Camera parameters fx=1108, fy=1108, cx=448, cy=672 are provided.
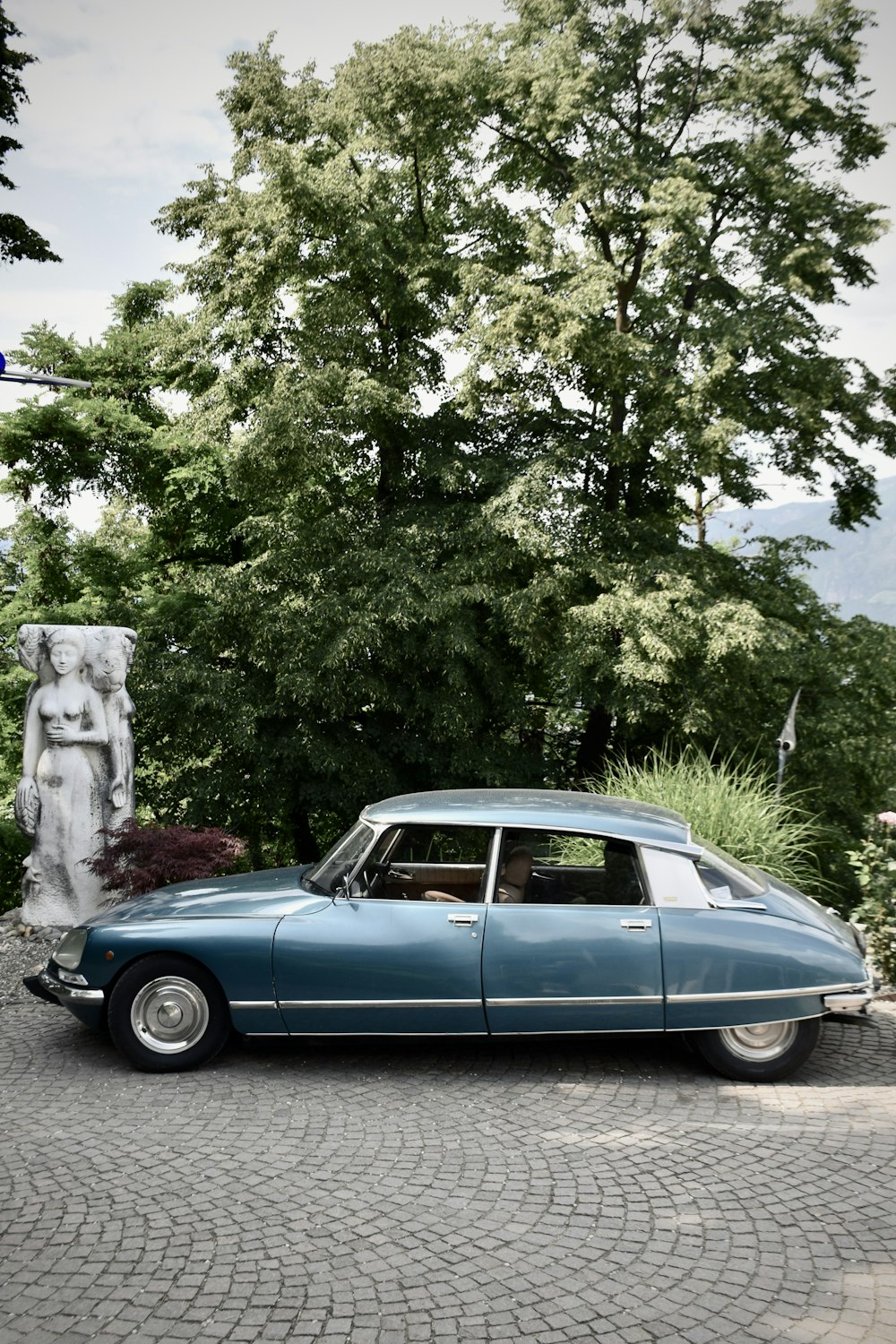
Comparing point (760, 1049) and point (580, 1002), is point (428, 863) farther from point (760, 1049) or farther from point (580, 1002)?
point (760, 1049)

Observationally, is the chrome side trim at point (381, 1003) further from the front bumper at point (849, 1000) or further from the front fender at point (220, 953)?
the front bumper at point (849, 1000)

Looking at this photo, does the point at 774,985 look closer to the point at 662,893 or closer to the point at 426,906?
the point at 662,893

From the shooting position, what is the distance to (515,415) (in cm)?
1817

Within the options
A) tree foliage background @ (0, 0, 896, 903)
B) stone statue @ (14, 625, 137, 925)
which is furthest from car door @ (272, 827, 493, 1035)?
tree foliage background @ (0, 0, 896, 903)

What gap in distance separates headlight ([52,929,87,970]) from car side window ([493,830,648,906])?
93.5 inches

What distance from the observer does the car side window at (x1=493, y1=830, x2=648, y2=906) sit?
6199mm

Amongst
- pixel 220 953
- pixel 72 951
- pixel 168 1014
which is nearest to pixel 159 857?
pixel 72 951

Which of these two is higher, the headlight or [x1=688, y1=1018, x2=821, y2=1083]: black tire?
the headlight

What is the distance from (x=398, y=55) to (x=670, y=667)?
10.4 meters

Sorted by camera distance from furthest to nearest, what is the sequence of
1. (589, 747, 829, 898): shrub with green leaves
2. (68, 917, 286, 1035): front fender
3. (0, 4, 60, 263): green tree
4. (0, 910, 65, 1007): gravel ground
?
(0, 4, 60, 263): green tree → (589, 747, 829, 898): shrub with green leaves → (0, 910, 65, 1007): gravel ground → (68, 917, 286, 1035): front fender

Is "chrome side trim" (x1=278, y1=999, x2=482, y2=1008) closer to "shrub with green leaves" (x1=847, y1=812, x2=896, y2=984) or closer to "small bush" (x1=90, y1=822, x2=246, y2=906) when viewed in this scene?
"small bush" (x1=90, y1=822, x2=246, y2=906)

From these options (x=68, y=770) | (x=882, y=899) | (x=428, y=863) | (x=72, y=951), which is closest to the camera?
(x=72, y=951)

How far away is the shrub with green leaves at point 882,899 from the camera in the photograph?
7766mm

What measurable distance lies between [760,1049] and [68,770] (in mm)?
6469
